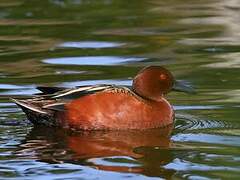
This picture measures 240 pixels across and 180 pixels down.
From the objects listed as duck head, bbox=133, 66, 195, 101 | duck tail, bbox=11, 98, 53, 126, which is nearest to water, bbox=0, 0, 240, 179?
duck tail, bbox=11, 98, 53, 126

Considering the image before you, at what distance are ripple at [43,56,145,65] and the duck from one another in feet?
11.8

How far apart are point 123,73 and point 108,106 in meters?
3.21

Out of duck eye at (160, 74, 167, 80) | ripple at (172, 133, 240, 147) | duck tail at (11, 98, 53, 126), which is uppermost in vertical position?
duck eye at (160, 74, 167, 80)

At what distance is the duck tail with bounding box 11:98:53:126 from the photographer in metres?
9.93

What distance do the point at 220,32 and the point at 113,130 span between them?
6.90 meters

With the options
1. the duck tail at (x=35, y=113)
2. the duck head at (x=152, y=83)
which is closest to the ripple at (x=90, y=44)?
the duck head at (x=152, y=83)

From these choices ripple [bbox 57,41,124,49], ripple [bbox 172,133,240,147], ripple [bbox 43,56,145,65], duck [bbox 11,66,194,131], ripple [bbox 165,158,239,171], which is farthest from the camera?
ripple [bbox 57,41,124,49]

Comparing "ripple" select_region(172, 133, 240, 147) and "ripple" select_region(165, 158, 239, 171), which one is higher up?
"ripple" select_region(172, 133, 240, 147)

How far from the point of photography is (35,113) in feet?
32.8

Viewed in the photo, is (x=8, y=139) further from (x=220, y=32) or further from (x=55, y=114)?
(x=220, y=32)

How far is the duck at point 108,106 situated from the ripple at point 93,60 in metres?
3.60

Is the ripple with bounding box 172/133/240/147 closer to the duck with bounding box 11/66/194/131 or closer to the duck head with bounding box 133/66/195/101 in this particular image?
the duck with bounding box 11/66/194/131

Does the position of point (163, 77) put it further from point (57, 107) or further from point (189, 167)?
point (189, 167)

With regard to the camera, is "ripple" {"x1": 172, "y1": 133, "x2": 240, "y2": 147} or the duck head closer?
"ripple" {"x1": 172, "y1": 133, "x2": 240, "y2": 147}
